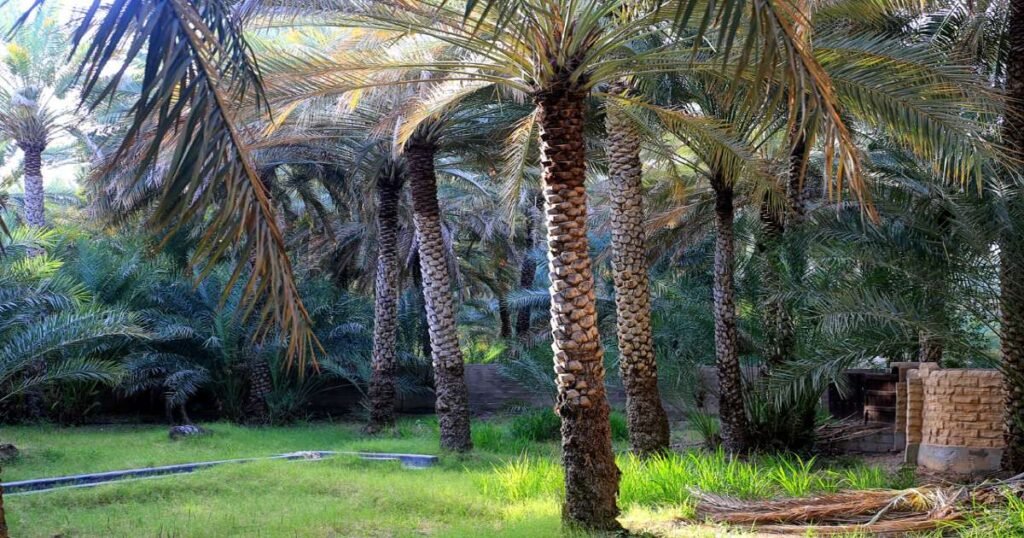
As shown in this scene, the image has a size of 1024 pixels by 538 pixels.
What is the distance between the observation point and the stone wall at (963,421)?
1138 centimetres

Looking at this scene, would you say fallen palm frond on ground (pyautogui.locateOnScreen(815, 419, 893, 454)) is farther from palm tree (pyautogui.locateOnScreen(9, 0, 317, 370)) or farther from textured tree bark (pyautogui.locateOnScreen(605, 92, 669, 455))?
palm tree (pyautogui.locateOnScreen(9, 0, 317, 370))

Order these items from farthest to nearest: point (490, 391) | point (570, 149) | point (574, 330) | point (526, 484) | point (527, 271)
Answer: point (527, 271), point (490, 391), point (526, 484), point (570, 149), point (574, 330)

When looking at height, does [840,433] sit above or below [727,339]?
below

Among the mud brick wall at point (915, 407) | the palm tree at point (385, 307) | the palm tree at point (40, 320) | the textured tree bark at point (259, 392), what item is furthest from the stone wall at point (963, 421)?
the textured tree bark at point (259, 392)

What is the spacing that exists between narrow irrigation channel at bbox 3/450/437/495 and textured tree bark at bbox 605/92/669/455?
3.48m

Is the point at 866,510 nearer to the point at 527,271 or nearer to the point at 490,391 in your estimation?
the point at 490,391

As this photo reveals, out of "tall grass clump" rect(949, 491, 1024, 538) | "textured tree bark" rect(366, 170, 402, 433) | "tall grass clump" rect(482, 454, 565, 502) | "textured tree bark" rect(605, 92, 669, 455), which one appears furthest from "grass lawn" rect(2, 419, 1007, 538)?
"textured tree bark" rect(366, 170, 402, 433)

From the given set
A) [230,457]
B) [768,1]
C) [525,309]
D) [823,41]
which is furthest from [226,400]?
[768,1]

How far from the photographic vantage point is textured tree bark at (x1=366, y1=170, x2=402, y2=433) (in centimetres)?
1878

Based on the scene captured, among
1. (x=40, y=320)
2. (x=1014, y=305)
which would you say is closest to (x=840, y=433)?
(x=1014, y=305)

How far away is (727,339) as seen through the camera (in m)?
14.6

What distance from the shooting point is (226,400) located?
21.7 m

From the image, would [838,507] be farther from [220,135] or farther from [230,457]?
[230,457]

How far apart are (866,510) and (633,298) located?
479cm
